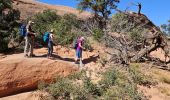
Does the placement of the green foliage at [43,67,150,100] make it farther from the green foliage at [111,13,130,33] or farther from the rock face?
the green foliage at [111,13,130,33]

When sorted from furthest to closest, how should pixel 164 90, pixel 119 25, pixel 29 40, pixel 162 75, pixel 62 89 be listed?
pixel 119 25 < pixel 162 75 < pixel 29 40 < pixel 164 90 < pixel 62 89

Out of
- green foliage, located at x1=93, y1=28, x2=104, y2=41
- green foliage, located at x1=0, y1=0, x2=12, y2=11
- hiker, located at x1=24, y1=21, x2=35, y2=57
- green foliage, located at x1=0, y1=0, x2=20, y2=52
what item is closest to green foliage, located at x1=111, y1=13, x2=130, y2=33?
green foliage, located at x1=93, y1=28, x2=104, y2=41

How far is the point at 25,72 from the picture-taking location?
1355 centimetres

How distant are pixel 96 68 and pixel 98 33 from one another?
472cm

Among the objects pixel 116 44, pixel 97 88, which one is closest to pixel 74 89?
pixel 97 88

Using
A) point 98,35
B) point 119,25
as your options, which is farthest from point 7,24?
point 119,25

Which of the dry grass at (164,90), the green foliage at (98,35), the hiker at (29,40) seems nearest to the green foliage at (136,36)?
the green foliage at (98,35)

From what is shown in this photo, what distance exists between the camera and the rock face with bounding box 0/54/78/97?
43.1 feet

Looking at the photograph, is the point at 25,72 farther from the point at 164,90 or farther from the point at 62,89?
the point at 164,90

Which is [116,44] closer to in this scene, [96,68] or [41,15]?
[96,68]

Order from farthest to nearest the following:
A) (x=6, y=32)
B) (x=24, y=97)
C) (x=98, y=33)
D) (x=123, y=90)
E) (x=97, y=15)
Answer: (x=97, y=15)
(x=98, y=33)
(x=6, y=32)
(x=24, y=97)
(x=123, y=90)

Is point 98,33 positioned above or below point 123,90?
above

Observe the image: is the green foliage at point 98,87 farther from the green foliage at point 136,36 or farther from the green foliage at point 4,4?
the green foliage at point 4,4

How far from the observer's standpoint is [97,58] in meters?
16.5
